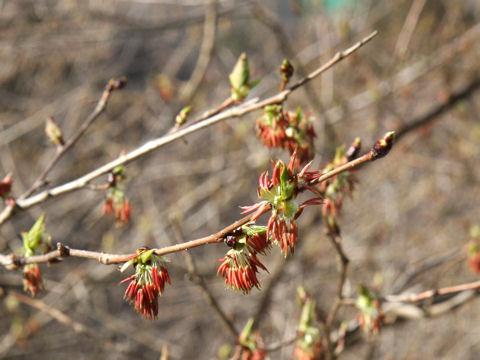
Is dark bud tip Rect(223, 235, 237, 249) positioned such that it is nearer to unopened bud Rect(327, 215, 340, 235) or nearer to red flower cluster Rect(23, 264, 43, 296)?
unopened bud Rect(327, 215, 340, 235)

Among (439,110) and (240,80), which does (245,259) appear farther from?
(439,110)

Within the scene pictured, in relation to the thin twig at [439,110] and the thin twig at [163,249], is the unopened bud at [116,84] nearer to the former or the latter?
the thin twig at [163,249]

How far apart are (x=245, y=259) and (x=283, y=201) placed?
0.18 meters

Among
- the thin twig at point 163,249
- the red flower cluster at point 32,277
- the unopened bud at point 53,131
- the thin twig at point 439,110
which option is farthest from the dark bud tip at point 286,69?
the thin twig at point 439,110

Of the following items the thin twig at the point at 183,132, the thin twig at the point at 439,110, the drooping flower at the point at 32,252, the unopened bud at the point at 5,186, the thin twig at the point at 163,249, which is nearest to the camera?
the thin twig at the point at 163,249

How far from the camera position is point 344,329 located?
218cm

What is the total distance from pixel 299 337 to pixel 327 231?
0.60 meters

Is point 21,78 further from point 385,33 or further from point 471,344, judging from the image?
point 471,344

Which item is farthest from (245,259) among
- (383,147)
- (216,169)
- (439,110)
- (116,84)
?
(216,169)

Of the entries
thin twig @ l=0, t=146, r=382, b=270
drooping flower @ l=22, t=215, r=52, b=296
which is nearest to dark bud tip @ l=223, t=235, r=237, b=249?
thin twig @ l=0, t=146, r=382, b=270

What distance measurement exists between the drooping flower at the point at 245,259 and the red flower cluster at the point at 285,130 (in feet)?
1.71

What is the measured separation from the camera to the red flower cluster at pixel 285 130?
155 centimetres

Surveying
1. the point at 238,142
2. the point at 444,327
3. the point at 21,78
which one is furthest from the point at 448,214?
the point at 21,78

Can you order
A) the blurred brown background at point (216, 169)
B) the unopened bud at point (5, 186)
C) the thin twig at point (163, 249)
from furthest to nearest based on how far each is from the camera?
the blurred brown background at point (216, 169) < the unopened bud at point (5, 186) < the thin twig at point (163, 249)
